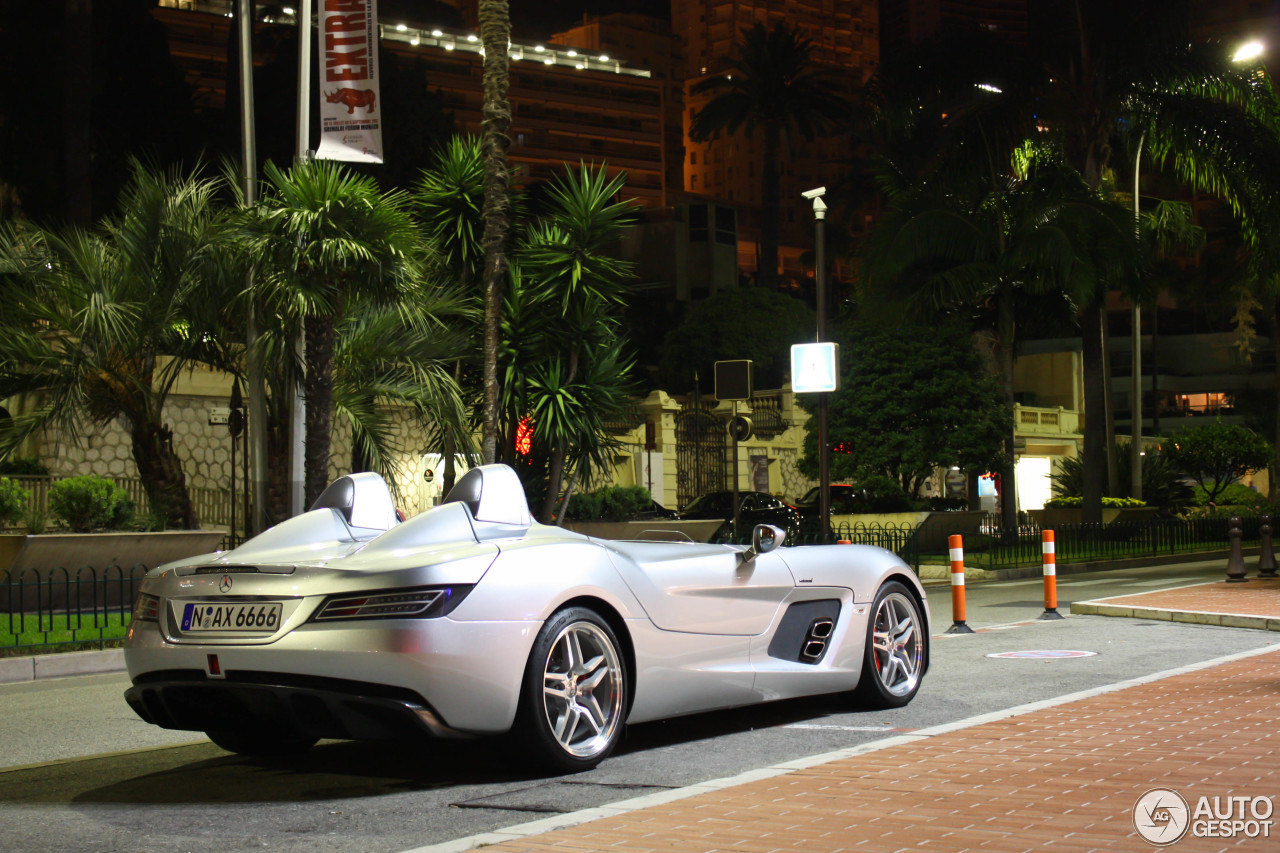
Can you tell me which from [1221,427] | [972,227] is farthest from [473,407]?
[1221,427]

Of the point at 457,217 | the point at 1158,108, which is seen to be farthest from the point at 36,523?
the point at 1158,108

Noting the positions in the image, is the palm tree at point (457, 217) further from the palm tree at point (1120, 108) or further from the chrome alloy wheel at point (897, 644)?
the chrome alloy wheel at point (897, 644)

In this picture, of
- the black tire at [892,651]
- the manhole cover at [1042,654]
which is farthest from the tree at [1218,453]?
the black tire at [892,651]

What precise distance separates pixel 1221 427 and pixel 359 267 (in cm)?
3912

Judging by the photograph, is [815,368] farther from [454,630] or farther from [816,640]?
[454,630]

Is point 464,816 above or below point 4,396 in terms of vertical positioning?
below

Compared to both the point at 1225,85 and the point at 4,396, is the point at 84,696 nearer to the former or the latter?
the point at 4,396

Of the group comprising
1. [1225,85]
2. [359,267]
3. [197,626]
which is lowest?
[197,626]

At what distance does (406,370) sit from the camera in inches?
756

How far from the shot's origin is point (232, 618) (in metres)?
5.36

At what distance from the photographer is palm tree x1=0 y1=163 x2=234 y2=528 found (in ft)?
56.9

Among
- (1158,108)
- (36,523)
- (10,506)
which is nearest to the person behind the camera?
(36,523)

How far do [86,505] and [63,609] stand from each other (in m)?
1.49

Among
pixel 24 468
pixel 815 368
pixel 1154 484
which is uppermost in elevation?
pixel 815 368
